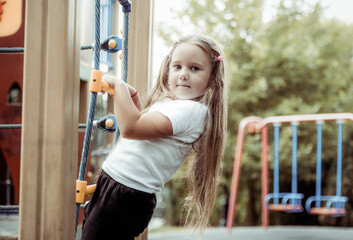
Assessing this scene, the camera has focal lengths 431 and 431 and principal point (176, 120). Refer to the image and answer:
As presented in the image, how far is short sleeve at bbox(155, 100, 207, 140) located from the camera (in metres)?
1.08

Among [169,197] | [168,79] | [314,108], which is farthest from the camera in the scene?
[169,197]

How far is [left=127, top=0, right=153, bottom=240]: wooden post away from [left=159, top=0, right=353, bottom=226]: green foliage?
5.67 metres

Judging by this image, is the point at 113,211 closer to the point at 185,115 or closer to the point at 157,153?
the point at 157,153

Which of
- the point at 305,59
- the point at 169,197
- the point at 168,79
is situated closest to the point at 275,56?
the point at 305,59

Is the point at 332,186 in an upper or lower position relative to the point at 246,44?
lower

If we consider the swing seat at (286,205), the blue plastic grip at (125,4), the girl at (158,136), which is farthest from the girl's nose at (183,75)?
the swing seat at (286,205)

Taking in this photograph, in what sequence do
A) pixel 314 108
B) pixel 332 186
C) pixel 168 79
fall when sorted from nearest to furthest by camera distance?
1. pixel 168 79
2. pixel 314 108
3. pixel 332 186

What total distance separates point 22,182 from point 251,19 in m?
7.10

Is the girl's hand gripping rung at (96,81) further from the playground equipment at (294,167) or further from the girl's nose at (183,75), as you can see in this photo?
the playground equipment at (294,167)

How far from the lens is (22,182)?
1011 mm

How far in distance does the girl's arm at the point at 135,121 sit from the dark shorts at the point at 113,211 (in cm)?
15

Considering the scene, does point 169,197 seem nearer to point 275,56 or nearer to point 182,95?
point 275,56

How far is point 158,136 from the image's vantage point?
1068 millimetres

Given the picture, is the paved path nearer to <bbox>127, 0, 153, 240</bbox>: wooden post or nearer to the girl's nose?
<bbox>127, 0, 153, 240</bbox>: wooden post
